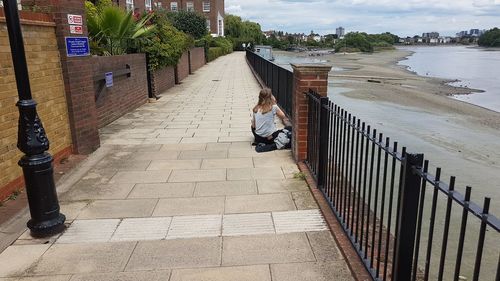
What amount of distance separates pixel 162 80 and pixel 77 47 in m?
9.19

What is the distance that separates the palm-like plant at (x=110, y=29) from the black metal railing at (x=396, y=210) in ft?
23.1

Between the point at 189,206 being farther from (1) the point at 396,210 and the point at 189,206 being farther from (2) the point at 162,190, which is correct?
(1) the point at 396,210

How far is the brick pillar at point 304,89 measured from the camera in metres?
5.71

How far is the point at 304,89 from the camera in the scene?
577cm

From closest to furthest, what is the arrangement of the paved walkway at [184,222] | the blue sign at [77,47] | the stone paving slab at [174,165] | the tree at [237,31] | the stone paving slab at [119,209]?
1. the paved walkway at [184,222]
2. the stone paving slab at [119,209]
3. the stone paving slab at [174,165]
4. the blue sign at [77,47]
5. the tree at [237,31]

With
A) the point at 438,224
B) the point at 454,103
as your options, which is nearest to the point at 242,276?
the point at 438,224

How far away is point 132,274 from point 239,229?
116 cm

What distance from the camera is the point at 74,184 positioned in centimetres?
543

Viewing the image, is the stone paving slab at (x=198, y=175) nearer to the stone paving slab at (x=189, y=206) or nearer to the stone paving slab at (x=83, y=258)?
the stone paving slab at (x=189, y=206)

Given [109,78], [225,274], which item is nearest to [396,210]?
[225,274]

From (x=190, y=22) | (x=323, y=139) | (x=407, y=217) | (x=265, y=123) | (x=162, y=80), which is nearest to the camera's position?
(x=407, y=217)

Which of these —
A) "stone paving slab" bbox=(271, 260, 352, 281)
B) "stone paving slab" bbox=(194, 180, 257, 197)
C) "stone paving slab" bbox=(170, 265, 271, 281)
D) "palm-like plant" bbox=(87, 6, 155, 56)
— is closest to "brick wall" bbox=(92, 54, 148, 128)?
"palm-like plant" bbox=(87, 6, 155, 56)

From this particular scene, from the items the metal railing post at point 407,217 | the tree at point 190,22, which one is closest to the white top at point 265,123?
the metal railing post at point 407,217

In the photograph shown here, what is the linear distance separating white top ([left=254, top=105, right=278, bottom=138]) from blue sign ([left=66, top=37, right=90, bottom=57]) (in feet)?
9.66
